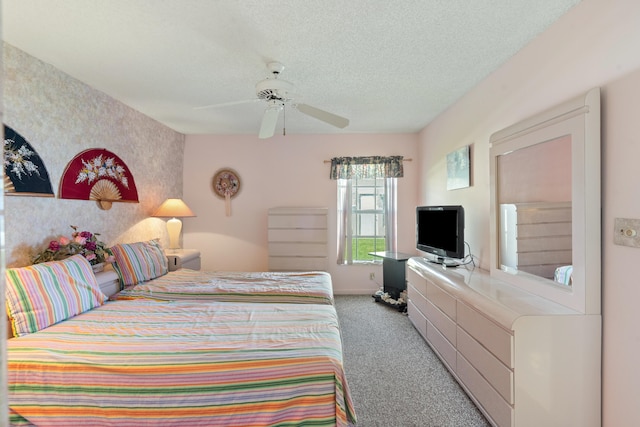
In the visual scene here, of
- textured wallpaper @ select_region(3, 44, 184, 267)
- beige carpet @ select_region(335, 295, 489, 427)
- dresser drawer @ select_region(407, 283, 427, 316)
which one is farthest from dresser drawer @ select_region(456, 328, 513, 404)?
textured wallpaper @ select_region(3, 44, 184, 267)

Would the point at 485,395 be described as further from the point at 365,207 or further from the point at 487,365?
the point at 365,207

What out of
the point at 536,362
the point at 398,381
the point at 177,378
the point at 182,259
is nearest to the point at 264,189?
the point at 182,259

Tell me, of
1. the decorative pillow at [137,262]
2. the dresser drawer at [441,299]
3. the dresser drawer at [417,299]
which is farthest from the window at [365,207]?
the decorative pillow at [137,262]

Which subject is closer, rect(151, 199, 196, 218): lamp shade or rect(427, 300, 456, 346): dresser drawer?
rect(427, 300, 456, 346): dresser drawer

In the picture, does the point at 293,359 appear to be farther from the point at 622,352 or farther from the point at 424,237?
the point at 424,237

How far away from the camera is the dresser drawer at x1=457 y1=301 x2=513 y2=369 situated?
1732mm

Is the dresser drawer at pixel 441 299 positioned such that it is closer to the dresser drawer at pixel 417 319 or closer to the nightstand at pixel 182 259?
the dresser drawer at pixel 417 319

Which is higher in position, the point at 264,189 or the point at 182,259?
the point at 264,189

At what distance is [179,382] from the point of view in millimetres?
1597

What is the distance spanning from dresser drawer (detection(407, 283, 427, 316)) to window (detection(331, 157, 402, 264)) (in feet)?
4.13

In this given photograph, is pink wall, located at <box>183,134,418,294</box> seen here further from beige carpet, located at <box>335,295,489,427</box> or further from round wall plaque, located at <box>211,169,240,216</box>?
beige carpet, located at <box>335,295,489,427</box>

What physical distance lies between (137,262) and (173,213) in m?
0.99

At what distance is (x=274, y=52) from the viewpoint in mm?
2318

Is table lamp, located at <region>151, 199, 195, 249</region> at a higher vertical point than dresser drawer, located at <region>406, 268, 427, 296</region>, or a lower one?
higher
